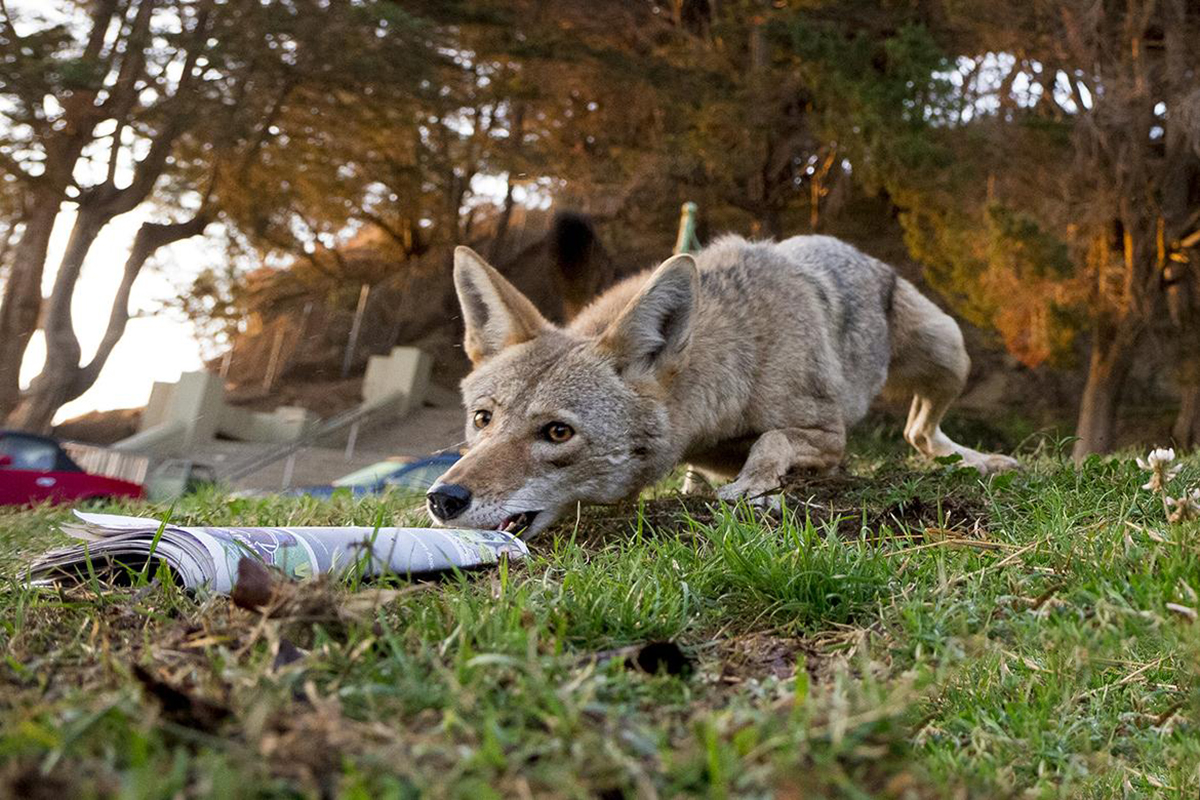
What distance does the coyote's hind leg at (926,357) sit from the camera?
6.83m

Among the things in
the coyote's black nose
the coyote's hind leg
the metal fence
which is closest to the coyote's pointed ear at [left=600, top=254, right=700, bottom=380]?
the coyote's black nose

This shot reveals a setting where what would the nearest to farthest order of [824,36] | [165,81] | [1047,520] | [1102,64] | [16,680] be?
[16,680], [1047,520], [1102,64], [824,36], [165,81]

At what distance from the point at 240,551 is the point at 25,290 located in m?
21.6

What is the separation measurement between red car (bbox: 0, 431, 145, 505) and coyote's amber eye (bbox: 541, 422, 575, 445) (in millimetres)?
8562

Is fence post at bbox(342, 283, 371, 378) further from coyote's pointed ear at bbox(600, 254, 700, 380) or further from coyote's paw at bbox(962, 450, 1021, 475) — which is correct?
coyote's pointed ear at bbox(600, 254, 700, 380)

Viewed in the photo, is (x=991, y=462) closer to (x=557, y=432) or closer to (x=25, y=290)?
(x=557, y=432)

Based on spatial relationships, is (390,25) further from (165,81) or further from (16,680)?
(16,680)

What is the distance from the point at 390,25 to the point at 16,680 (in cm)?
2242

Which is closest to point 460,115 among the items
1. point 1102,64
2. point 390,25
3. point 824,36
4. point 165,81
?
point 390,25

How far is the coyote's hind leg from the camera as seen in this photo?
6.83m

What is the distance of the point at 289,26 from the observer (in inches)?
837

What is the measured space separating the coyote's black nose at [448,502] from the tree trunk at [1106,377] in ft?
56.6

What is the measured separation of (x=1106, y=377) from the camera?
1925 centimetres

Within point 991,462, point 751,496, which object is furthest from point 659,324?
point 991,462
